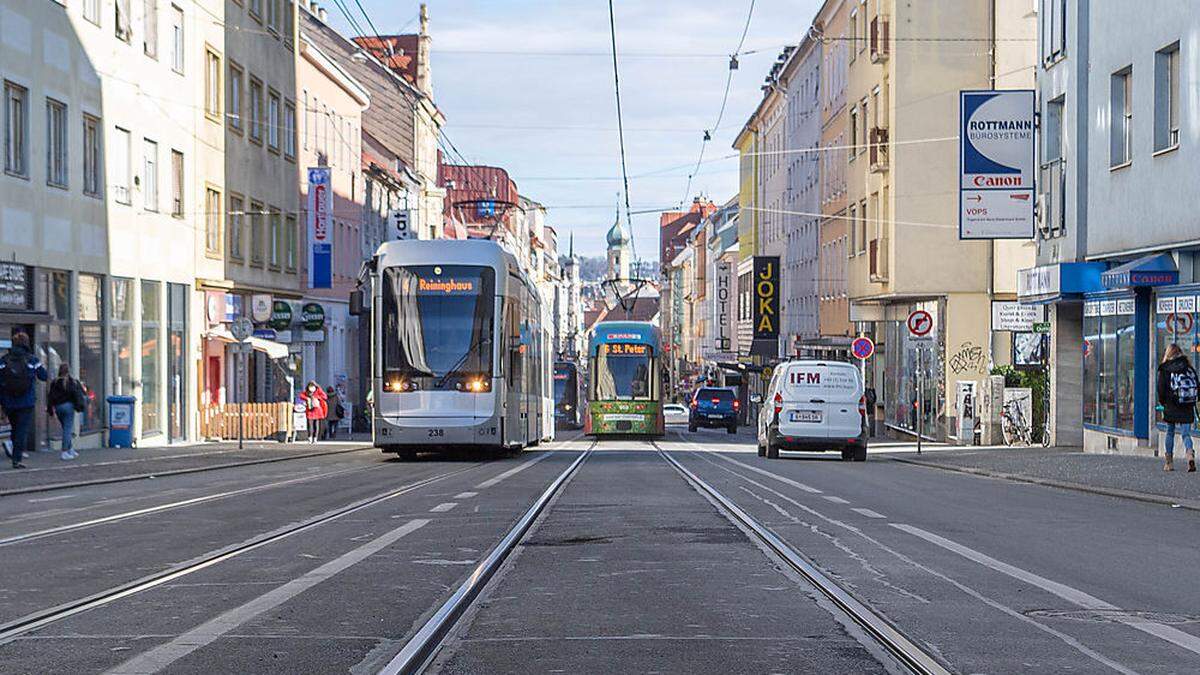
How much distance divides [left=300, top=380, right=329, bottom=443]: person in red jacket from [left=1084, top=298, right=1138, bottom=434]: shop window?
2065 centimetres

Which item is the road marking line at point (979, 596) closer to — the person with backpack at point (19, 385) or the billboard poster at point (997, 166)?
the person with backpack at point (19, 385)

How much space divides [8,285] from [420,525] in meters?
17.8

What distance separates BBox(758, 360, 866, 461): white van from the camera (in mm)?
31109

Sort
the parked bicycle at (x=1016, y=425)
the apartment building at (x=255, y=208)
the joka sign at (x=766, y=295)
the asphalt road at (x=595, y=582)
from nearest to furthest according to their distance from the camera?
the asphalt road at (x=595, y=582), the parked bicycle at (x=1016, y=425), the apartment building at (x=255, y=208), the joka sign at (x=766, y=295)

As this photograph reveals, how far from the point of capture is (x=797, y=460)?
31719mm

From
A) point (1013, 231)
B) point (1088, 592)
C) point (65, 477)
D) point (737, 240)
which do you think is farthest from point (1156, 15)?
point (737, 240)

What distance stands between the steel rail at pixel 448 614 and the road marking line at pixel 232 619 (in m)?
0.89

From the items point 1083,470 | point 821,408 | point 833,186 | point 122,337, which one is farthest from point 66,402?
point 833,186

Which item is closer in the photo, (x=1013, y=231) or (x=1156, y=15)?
(x=1156, y=15)

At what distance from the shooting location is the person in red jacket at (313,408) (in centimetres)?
4594

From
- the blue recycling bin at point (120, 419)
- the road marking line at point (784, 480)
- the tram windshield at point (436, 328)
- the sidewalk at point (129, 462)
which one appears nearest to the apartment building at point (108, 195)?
the blue recycling bin at point (120, 419)

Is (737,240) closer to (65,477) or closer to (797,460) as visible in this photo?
(797,460)

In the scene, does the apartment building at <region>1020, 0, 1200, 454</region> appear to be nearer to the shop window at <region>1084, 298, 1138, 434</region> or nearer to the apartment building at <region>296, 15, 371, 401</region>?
the shop window at <region>1084, 298, 1138, 434</region>

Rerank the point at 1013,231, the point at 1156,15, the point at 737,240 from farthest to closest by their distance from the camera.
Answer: the point at 737,240
the point at 1013,231
the point at 1156,15
